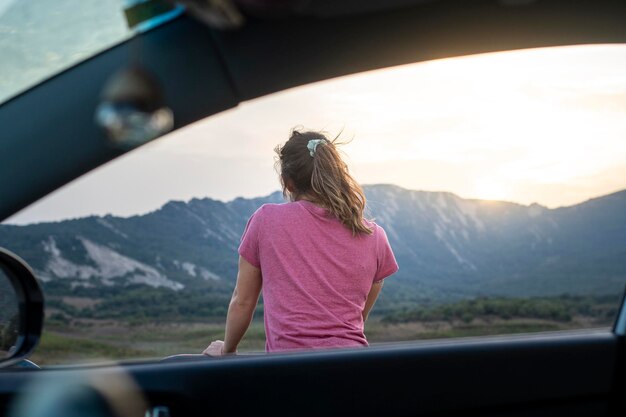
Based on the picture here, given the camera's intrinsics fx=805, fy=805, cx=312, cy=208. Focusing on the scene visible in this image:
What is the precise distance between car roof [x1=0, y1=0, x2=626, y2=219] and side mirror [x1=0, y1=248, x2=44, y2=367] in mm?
1152

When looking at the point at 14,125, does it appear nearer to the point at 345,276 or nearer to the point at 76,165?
the point at 76,165

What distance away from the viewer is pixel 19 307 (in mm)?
1648

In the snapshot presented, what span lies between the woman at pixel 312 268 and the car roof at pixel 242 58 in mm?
445

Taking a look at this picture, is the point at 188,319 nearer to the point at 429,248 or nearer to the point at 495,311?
the point at 495,311

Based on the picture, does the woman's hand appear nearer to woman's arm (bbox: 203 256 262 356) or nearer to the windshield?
woman's arm (bbox: 203 256 262 356)

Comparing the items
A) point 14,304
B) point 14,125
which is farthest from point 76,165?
point 14,304

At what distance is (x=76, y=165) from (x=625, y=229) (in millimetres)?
7973

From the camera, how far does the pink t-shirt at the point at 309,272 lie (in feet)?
8.07

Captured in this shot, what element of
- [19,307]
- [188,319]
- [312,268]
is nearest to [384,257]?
[312,268]

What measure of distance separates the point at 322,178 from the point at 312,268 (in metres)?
0.38

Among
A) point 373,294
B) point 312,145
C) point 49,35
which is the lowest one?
point 373,294

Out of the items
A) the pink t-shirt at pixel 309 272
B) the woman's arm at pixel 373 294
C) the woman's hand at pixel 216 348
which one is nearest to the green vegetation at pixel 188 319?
the woman's hand at pixel 216 348

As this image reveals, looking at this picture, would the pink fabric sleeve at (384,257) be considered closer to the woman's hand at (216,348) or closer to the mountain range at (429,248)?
the woman's hand at (216,348)

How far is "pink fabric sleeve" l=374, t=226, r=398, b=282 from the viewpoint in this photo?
271 centimetres
